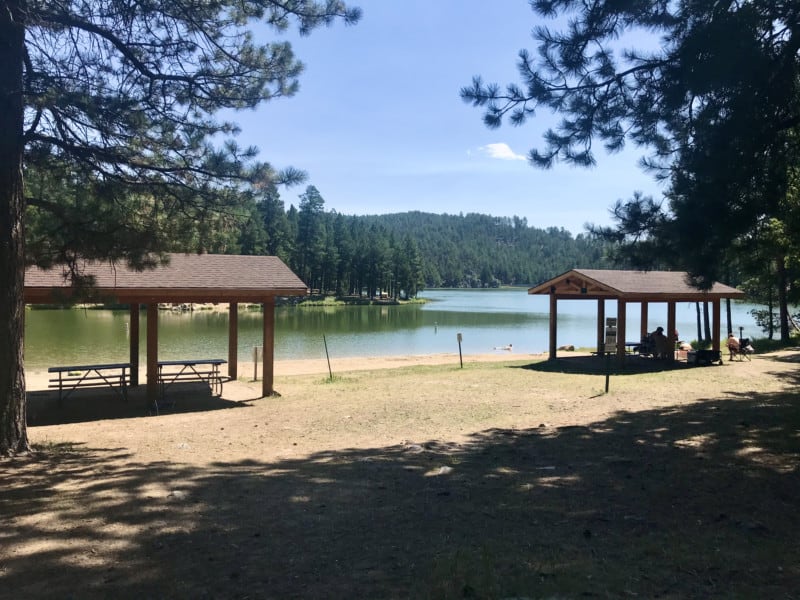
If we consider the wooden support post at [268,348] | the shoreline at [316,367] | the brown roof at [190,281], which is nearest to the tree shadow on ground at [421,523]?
the brown roof at [190,281]

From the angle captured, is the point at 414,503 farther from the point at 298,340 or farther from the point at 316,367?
the point at 298,340

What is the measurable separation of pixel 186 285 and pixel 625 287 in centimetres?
1209

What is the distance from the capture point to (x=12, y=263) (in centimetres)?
620

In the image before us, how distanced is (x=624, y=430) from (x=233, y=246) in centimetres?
617

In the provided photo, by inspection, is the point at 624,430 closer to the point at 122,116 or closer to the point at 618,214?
the point at 618,214

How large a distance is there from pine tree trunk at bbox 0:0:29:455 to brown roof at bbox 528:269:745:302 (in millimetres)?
14138

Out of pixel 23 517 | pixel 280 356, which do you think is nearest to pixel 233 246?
pixel 23 517

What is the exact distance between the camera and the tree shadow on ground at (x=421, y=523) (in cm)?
310

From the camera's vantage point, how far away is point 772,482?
4.95 metres

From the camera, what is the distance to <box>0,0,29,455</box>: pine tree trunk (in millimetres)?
5902

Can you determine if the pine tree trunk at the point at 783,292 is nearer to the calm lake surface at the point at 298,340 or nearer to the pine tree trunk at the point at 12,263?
the calm lake surface at the point at 298,340

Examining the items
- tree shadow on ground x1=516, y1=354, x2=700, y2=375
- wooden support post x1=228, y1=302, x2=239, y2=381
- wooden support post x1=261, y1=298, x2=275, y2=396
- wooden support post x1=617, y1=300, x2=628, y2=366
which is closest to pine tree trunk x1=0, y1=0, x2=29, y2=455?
wooden support post x1=261, y1=298, x2=275, y2=396

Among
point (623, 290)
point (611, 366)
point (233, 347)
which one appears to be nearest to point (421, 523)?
point (233, 347)

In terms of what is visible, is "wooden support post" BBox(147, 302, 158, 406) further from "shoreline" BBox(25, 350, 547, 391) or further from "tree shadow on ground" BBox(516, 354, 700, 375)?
"tree shadow on ground" BBox(516, 354, 700, 375)
